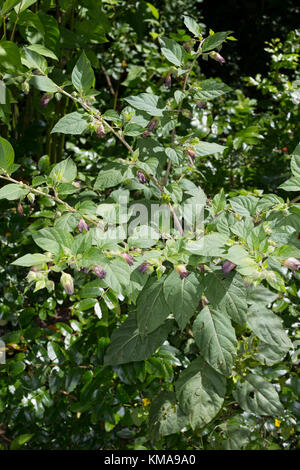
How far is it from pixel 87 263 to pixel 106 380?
0.48m

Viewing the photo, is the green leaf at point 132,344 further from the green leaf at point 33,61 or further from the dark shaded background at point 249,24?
the dark shaded background at point 249,24

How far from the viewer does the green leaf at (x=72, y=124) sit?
108 cm

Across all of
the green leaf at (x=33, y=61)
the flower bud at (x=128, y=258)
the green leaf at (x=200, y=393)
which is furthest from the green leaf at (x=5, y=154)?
the green leaf at (x=200, y=393)

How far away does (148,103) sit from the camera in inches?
45.8

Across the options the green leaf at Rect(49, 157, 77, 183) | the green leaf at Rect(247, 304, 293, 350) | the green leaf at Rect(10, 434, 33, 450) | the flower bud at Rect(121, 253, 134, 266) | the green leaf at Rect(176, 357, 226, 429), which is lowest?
the green leaf at Rect(10, 434, 33, 450)

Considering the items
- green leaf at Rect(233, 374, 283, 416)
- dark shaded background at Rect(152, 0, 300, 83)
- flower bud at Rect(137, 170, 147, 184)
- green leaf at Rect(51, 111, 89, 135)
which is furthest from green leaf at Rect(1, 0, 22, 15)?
dark shaded background at Rect(152, 0, 300, 83)

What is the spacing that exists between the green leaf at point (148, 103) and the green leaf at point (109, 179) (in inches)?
6.5

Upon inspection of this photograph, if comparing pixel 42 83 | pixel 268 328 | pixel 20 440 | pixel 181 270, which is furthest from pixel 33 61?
pixel 20 440

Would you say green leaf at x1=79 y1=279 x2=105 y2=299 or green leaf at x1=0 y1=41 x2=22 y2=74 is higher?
green leaf at x1=0 y1=41 x2=22 y2=74

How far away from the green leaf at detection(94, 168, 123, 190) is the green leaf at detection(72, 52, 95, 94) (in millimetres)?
204

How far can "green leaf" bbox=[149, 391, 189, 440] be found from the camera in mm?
1205

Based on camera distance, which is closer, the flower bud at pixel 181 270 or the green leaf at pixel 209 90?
the flower bud at pixel 181 270

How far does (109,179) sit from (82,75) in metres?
0.25

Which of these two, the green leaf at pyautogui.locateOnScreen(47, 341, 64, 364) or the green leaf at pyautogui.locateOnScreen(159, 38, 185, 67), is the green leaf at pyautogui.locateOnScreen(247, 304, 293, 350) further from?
the green leaf at pyautogui.locateOnScreen(159, 38, 185, 67)
